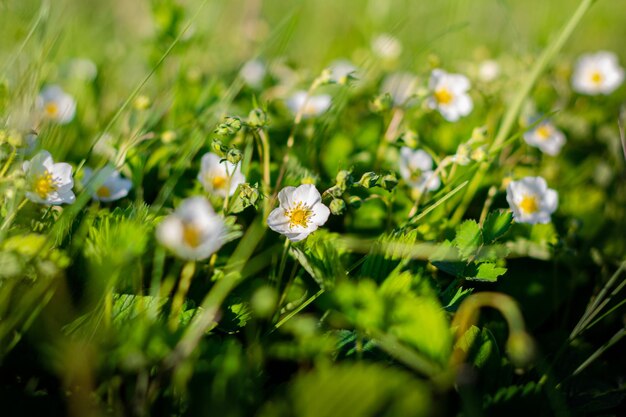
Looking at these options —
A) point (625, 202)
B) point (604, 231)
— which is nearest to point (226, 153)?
point (604, 231)

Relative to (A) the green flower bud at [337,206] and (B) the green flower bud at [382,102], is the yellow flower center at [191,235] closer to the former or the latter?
(A) the green flower bud at [337,206]

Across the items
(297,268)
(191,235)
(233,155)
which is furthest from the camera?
(297,268)

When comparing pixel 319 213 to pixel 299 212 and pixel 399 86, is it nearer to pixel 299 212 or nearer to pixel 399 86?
pixel 299 212

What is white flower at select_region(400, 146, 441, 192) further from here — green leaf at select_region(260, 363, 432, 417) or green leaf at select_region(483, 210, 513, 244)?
green leaf at select_region(260, 363, 432, 417)

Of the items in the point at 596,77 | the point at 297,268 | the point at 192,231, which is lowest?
the point at 297,268

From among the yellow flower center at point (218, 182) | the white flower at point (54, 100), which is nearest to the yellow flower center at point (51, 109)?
the white flower at point (54, 100)

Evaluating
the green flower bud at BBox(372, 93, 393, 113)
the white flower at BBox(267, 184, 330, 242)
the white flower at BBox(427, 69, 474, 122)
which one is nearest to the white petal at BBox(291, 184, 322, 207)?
the white flower at BBox(267, 184, 330, 242)

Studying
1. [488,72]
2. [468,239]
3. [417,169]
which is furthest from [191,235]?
[488,72]

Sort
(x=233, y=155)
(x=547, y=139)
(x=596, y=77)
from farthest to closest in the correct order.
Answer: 1. (x=596, y=77)
2. (x=547, y=139)
3. (x=233, y=155)
